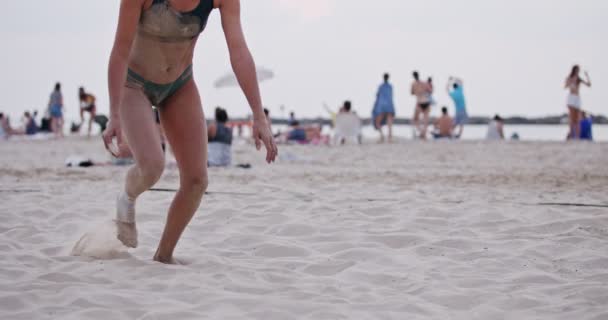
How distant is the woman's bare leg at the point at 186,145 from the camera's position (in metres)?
3.50

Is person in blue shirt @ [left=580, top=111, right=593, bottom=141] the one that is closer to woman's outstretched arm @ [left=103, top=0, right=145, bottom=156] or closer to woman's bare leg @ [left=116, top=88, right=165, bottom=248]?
woman's bare leg @ [left=116, top=88, right=165, bottom=248]

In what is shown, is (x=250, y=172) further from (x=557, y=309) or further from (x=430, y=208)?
(x=557, y=309)

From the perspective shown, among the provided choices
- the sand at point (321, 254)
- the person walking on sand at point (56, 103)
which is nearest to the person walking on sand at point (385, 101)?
the person walking on sand at point (56, 103)

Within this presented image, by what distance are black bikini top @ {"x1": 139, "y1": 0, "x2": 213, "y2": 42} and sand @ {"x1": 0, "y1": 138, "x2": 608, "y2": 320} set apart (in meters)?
1.07

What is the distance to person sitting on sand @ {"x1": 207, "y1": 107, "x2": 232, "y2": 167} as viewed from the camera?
994cm

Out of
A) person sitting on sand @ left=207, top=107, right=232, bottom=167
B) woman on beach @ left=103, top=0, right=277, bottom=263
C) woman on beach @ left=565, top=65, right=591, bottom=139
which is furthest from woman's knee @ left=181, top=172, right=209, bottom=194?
woman on beach @ left=565, top=65, right=591, bottom=139

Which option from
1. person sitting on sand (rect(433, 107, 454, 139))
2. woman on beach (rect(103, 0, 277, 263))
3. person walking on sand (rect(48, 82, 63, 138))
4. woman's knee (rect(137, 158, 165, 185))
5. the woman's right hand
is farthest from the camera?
person walking on sand (rect(48, 82, 63, 138))

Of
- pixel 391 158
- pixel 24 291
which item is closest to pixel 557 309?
pixel 24 291

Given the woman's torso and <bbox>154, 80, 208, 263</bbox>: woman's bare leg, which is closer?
the woman's torso

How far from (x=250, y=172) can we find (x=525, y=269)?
603cm

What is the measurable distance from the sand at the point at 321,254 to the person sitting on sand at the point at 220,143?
2409 millimetres

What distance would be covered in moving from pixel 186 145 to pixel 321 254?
3.27 ft

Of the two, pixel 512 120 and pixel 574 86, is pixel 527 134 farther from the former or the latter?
pixel 512 120

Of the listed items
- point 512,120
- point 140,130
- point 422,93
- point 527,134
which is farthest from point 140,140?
point 512,120
